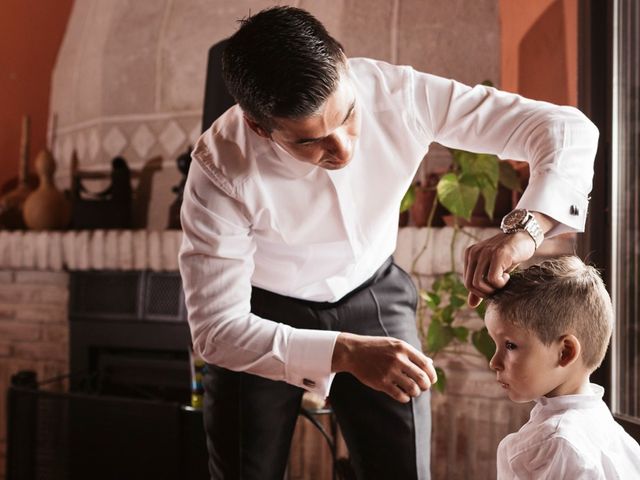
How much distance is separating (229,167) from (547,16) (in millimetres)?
1334

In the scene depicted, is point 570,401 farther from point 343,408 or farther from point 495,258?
point 343,408

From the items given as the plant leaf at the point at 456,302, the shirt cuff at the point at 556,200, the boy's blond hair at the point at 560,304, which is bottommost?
the plant leaf at the point at 456,302

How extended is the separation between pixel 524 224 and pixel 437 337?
42.0 inches

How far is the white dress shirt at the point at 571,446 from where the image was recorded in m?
1.02

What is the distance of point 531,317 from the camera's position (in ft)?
3.66

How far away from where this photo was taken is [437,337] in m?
2.07

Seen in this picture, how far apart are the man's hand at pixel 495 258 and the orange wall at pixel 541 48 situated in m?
1.17

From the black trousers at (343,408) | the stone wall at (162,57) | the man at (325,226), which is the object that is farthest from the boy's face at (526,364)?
the stone wall at (162,57)

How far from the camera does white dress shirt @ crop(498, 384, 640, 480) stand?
102cm

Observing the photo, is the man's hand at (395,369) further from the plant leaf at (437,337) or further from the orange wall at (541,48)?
the orange wall at (541,48)

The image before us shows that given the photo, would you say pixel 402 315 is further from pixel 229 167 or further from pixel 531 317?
pixel 229 167

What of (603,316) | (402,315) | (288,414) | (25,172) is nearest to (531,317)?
(603,316)

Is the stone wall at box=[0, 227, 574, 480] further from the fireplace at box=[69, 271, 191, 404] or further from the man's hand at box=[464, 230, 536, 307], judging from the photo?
the man's hand at box=[464, 230, 536, 307]

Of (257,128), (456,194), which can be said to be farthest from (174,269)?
(257,128)
